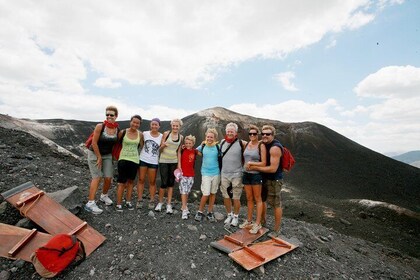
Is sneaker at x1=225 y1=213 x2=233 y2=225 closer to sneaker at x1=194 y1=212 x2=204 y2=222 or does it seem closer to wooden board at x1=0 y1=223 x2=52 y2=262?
sneaker at x1=194 y1=212 x2=204 y2=222

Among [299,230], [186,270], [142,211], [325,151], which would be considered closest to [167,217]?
[142,211]

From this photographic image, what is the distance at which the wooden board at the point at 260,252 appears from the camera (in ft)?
14.5

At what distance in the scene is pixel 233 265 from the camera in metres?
4.44

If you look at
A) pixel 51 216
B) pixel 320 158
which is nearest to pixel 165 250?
pixel 51 216

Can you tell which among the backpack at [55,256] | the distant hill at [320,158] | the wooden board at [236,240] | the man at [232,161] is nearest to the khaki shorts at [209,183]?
the man at [232,161]

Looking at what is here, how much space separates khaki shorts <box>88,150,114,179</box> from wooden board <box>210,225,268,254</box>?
264 cm

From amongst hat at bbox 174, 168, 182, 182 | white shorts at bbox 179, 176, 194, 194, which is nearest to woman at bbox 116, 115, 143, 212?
hat at bbox 174, 168, 182, 182

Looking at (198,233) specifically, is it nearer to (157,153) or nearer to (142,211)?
(142,211)

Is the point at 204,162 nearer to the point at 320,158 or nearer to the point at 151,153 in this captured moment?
the point at 151,153

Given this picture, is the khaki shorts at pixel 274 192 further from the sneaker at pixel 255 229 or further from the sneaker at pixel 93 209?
the sneaker at pixel 93 209

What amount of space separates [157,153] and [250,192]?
2.16 meters

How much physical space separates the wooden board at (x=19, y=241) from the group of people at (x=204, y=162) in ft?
4.01

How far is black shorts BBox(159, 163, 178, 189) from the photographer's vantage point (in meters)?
5.82

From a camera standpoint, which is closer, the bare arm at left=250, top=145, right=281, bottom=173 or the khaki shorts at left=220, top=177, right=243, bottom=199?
the bare arm at left=250, top=145, right=281, bottom=173
